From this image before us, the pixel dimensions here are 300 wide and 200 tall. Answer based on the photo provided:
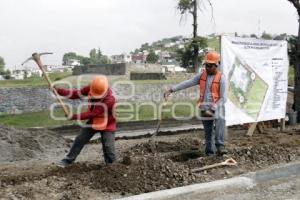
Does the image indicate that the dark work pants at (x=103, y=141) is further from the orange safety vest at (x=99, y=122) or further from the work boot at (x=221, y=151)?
the work boot at (x=221, y=151)

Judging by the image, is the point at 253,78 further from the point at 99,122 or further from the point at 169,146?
the point at 99,122

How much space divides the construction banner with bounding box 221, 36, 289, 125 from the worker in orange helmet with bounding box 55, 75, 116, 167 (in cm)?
319

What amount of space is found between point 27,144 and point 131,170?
4577mm

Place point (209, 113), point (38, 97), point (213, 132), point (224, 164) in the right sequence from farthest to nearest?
point (38, 97) < point (213, 132) < point (209, 113) < point (224, 164)

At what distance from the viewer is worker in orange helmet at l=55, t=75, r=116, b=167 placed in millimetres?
8547

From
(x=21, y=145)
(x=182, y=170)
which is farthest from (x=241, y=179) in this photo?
(x=21, y=145)

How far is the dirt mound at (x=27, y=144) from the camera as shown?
1128cm

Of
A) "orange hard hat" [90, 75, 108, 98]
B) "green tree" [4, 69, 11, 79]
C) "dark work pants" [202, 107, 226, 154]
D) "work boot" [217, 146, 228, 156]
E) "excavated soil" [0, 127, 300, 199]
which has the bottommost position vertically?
"green tree" [4, 69, 11, 79]

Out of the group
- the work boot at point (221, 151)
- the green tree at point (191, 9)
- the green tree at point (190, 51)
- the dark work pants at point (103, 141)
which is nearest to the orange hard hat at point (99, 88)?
the dark work pants at point (103, 141)

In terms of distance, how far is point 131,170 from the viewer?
795 cm

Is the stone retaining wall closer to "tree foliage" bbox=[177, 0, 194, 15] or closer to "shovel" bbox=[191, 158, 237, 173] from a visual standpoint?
"tree foliage" bbox=[177, 0, 194, 15]

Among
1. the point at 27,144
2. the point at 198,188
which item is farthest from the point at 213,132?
the point at 27,144

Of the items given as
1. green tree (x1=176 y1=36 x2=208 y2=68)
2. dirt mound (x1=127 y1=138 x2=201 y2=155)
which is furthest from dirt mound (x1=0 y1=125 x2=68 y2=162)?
green tree (x1=176 y1=36 x2=208 y2=68)

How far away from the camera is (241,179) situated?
8312 mm
